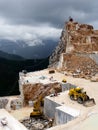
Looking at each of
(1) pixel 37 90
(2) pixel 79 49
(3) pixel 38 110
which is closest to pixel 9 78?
(2) pixel 79 49

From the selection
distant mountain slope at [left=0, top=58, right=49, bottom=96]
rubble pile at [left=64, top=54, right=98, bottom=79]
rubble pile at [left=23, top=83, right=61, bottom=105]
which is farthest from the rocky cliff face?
distant mountain slope at [left=0, top=58, right=49, bottom=96]

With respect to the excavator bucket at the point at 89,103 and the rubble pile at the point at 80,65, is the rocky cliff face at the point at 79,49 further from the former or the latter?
the excavator bucket at the point at 89,103

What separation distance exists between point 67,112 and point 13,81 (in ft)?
189

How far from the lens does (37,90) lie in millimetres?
31422

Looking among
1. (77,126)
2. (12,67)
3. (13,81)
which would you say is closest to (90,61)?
(77,126)

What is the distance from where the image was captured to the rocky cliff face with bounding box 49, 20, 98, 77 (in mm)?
40409

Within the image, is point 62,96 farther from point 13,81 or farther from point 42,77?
point 13,81

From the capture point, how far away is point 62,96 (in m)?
24.9

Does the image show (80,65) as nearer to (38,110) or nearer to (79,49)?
(79,49)

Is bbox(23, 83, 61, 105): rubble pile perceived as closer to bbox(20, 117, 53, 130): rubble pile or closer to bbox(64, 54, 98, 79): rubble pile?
bbox(64, 54, 98, 79): rubble pile

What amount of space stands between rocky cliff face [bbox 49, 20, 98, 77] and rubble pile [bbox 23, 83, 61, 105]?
7.19 m

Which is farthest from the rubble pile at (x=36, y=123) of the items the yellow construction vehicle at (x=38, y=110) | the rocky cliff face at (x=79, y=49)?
the rocky cliff face at (x=79, y=49)

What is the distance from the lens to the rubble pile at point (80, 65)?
37662 millimetres

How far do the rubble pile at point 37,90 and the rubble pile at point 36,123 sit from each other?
21.0 ft
